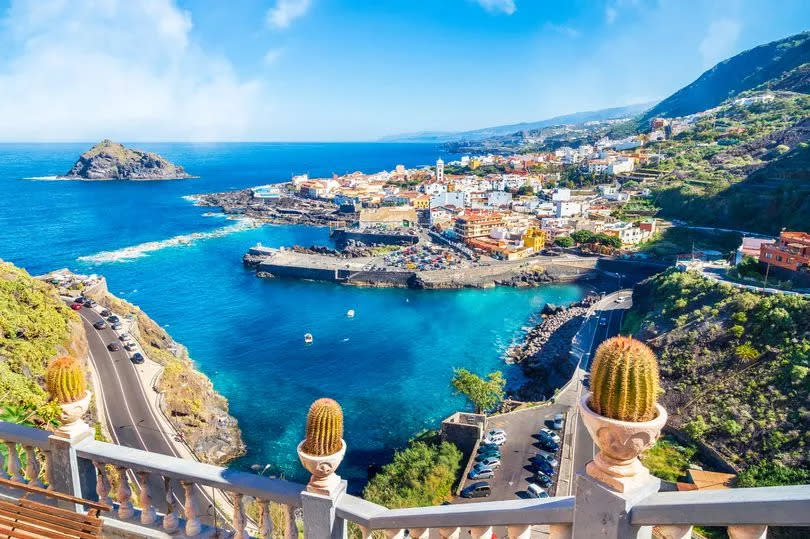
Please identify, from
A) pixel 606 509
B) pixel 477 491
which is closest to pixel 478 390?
pixel 477 491

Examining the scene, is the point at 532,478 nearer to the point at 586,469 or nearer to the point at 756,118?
the point at 586,469

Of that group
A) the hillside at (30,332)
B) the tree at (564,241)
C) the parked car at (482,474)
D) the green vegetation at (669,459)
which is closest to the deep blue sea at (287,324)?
the parked car at (482,474)

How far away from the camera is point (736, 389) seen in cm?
1630

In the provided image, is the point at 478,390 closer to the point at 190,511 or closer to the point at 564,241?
the point at 190,511

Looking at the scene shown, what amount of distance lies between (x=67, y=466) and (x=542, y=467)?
12.5m

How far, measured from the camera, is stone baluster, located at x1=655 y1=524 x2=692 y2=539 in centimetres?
180

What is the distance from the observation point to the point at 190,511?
3.24 metres

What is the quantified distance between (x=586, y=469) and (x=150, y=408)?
17674mm

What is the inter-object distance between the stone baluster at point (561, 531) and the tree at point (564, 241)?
42185 mm

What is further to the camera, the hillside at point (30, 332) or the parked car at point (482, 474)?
the parked car at point (482, 474)

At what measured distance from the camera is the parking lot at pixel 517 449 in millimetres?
Result: 12617

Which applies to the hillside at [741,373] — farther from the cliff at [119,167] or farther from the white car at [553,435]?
the cliff at [119,167]

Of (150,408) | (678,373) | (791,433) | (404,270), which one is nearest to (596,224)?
(404,270)

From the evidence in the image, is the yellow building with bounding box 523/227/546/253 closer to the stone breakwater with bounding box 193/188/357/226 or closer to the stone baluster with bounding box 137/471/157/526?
the stone breakwater with bounding box 193/188/357/226
